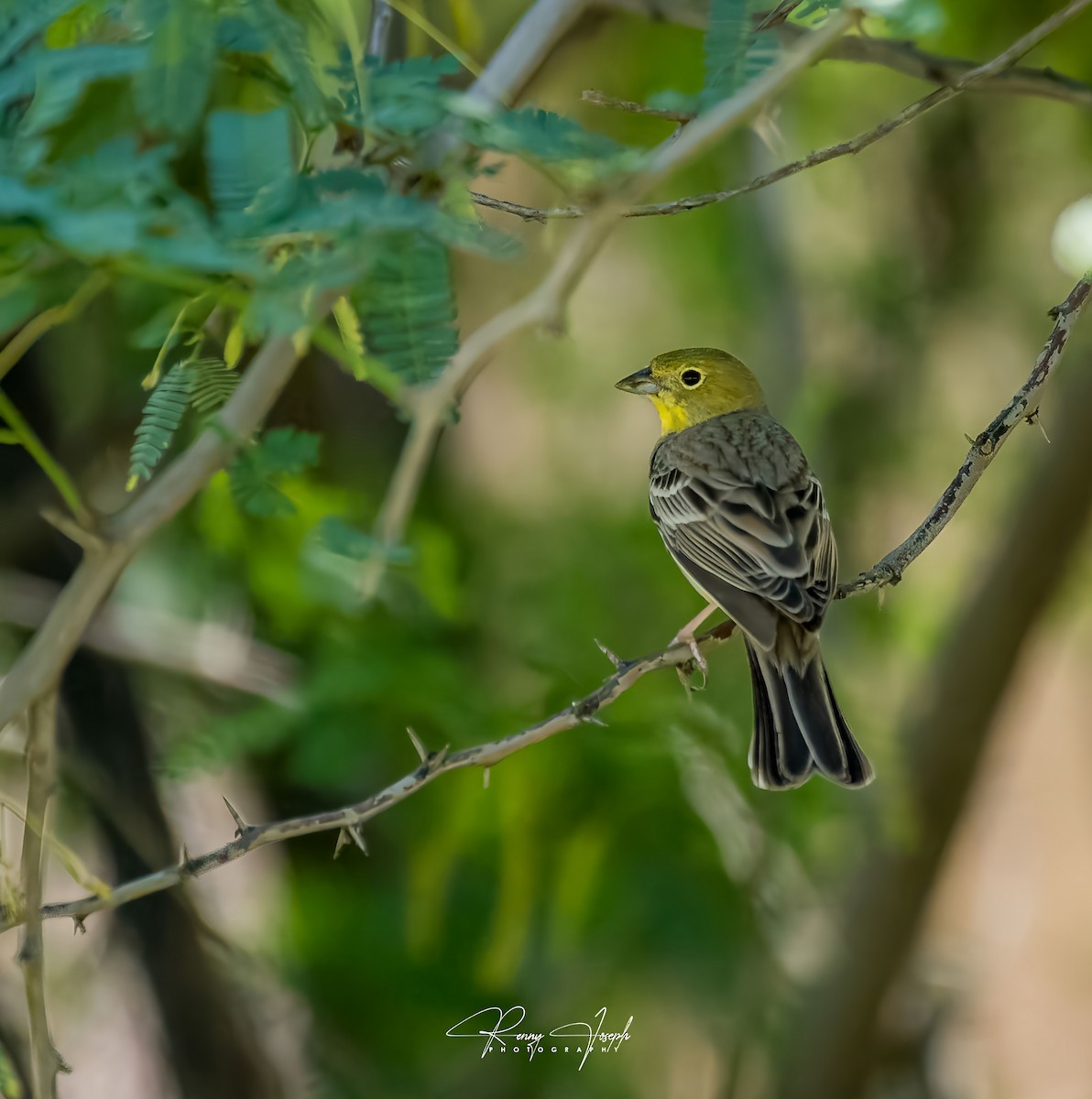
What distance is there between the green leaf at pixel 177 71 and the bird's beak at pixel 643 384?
256 centimetres

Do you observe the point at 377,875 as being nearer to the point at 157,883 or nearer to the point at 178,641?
the point at 178,641

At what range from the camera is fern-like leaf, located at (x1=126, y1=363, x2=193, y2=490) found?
2076 millimetres

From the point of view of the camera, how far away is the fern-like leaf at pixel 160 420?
6.81 ft

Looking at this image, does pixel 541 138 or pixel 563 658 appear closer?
pixel 541 138

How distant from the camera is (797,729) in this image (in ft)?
10.8

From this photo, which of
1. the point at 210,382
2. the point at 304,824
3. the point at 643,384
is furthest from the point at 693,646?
the point at 643,384

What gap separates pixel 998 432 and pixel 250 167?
1628mm

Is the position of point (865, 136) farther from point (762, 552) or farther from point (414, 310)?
point (762, 552)

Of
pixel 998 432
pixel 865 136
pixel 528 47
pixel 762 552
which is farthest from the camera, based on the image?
pixel 762 552

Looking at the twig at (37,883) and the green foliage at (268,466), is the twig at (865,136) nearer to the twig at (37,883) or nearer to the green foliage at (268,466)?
the green foliage at (268,466)

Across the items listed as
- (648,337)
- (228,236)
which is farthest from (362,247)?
(648,337)
